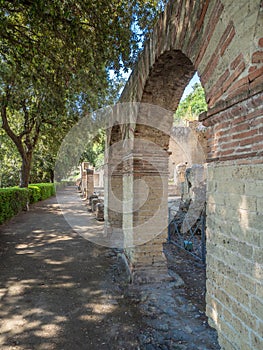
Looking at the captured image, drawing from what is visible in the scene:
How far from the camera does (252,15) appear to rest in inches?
72.3

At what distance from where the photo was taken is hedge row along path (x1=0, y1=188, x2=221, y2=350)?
3051mm

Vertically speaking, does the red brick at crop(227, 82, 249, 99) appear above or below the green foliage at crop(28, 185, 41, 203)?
above

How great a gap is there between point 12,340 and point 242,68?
3.96 meters

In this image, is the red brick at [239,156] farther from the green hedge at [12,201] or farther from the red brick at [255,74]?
the green hedge at [12,201]

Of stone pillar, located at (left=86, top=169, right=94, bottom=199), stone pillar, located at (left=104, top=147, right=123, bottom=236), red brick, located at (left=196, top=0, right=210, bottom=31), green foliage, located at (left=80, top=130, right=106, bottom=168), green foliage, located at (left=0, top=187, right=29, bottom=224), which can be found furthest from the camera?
green foliage, located at (left=80, top=130, right=106, bottom=168)

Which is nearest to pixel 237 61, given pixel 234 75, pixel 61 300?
pixel 234 75

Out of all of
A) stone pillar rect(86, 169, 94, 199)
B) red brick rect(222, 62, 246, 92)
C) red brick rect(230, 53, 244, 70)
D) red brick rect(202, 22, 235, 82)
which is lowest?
stone pillar rect(86, 169, 94, 199)

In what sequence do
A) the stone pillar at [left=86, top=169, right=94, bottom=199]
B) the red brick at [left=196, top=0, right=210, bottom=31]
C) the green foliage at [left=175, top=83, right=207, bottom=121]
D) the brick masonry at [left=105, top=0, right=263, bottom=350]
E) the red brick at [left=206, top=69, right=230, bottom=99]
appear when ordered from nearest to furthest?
1. the brick masonry at [left=105, top=0, right=263, bottom=350]
2. the red brick at [left=206, top=69, right=230, bottom=99]
3. the red brick at [left=196, top=0, right=210, bottom=31]
4. the stone pillar at [left=86, top=169, right=94, bottom=199]
5. the green foliage at [left=175, top=83, right=207, bottom=121]

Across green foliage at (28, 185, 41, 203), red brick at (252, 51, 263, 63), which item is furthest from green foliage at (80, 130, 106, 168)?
red brick at (252, 51, 263, 63)

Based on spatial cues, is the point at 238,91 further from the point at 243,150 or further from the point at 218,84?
the point at 243,150

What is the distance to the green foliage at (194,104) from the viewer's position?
33.0 meters

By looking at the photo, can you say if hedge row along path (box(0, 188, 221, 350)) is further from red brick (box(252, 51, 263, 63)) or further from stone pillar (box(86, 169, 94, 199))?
stone pillar (box(86, 169, 94, 199))

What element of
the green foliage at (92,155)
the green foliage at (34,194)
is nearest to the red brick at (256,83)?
the green foliage at (34,194)

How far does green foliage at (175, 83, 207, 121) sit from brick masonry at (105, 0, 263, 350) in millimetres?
31215
